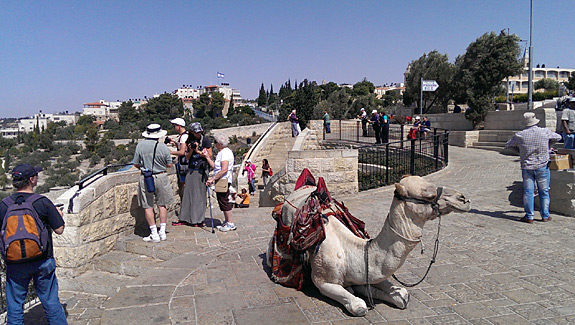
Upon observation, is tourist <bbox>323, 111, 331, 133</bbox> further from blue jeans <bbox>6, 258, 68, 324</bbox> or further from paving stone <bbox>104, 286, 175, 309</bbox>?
blue jeans <bbox>6, 258, 68, 324</bbox>

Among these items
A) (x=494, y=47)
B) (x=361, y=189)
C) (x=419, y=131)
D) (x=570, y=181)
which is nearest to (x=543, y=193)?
(x=570, y=181)

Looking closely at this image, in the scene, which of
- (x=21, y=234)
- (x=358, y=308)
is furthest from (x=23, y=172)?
(x=358, y=308)

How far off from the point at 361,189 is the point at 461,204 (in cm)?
780

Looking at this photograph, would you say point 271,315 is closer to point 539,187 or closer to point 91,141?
point 539,187

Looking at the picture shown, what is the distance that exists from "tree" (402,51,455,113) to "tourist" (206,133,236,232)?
31694mm

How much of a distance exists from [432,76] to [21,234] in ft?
122

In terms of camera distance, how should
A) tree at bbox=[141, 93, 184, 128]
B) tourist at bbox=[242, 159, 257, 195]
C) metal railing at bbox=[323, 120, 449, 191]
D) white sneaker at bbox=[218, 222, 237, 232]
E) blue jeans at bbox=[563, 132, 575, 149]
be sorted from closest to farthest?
white sneaker at bbox=[218, 222, 237, 232]
blue jeans at bbox=[563, 132, 575, 149]
metal railing at bbox=[323, 120, 449, 191]
tourist at bbox=[242, 159, 257, 195]
tree at bbox=[141, 93, 184, 128]

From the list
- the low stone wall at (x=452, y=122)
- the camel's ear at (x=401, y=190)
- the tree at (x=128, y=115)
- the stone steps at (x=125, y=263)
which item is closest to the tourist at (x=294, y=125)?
the low stone wall at (x=452, y=122)

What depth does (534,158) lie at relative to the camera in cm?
696

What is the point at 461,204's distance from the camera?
3234 millimetres

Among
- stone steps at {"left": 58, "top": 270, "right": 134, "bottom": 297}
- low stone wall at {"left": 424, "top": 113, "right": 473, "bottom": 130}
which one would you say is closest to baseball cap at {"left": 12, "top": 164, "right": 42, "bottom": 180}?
stone steps at {"left": 58, "top": 270, "right": 134, "bottom": 297}

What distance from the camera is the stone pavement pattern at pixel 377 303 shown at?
12.3 feet

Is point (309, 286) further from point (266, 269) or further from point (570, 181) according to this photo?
point (570, 181)

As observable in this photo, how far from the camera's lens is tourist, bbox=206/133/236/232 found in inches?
257
